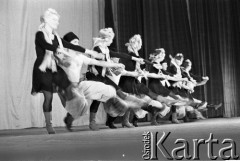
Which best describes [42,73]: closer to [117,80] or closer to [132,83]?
[117,80]

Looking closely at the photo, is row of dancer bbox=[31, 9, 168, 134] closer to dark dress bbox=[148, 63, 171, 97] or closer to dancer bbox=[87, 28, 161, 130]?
dancer bbox=[87, 28, 161, 130]

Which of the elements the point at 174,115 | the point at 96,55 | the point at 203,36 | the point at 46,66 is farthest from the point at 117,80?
the point at 203,36

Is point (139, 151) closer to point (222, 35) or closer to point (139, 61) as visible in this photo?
point (139, 61)

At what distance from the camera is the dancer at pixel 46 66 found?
3262 millimetres

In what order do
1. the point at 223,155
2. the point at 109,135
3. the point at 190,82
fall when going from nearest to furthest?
the point at 223,155
the point at 109,135
the point at 190,82

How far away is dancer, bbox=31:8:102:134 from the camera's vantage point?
10.7 ft

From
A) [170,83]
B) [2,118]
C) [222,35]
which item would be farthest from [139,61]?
[222,35]

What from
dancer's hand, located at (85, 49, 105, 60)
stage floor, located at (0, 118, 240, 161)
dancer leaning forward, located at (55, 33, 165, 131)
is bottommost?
stage floor, located at (0, 118, 240, 161)

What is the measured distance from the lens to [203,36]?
24.0 ft

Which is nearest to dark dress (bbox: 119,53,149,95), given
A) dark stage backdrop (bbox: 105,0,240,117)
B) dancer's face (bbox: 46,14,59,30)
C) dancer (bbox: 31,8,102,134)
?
dancer (bbox: 31,8,102,134)

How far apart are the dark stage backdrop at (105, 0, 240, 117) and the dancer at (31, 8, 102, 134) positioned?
10.8 feet

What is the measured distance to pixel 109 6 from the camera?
618cm

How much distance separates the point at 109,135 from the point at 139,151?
36 cm

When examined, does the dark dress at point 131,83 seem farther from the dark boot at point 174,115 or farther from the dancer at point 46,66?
the dancer at point 46,66
